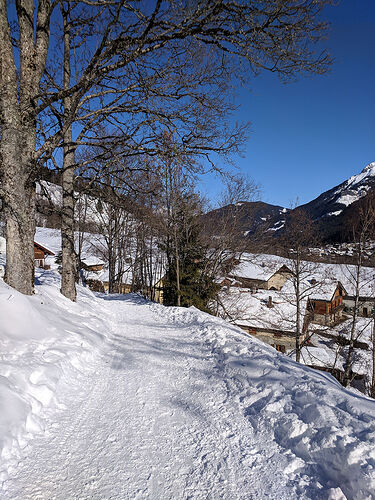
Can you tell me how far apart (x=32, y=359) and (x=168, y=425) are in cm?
206

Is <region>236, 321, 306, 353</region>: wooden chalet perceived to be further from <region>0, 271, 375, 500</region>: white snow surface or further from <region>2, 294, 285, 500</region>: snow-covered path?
<region>2, 294, 285, 500</region>: snow-covered path

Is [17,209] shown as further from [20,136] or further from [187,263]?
[187,263]

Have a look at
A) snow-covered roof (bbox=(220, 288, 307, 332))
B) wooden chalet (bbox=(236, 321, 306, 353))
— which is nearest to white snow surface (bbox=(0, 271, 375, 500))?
snow-covered roof (bbox=(220, 288, 307, 332))

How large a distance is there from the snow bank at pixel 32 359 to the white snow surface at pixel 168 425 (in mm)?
14

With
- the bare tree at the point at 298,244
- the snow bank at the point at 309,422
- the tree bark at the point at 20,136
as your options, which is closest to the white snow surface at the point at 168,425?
the snow bank at the point at 309,422

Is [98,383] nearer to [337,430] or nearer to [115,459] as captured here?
[115,459]

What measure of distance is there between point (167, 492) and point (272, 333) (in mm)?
21582

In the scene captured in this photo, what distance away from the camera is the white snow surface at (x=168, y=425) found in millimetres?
2082

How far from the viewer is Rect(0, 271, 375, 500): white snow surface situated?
2.08m

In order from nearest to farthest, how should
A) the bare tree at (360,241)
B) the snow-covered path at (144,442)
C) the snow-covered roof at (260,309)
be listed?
the snow-covered path at (144,442)
the bare tree at (360,241)
the snow-covered roof at (260,309)

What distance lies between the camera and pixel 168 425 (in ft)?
9.48

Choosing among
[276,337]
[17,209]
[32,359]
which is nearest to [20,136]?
[17,209]

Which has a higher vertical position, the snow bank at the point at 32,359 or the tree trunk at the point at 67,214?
the tree trunk at the point at 67,214

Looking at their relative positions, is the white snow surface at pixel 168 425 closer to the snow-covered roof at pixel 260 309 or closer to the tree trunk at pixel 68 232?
the tree trunk at pixel 68 232
